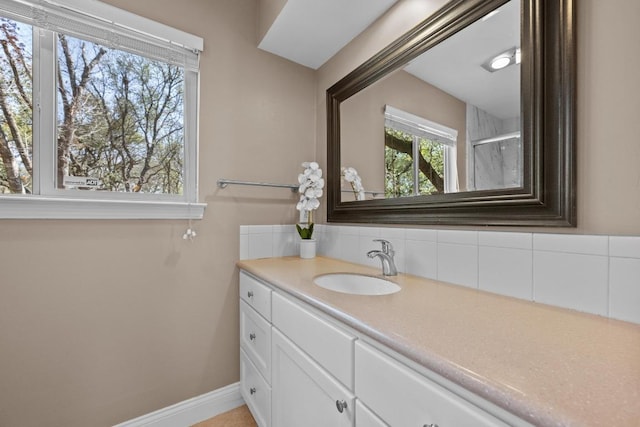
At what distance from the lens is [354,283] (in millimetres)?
1315

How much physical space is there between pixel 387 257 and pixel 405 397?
71 cm

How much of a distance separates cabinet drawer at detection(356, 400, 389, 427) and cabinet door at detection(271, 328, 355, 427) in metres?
0.02

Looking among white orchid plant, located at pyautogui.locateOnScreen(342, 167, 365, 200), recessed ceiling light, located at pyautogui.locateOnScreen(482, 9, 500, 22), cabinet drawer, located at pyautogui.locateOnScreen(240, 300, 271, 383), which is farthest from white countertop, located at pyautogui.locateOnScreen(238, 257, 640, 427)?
recessed ceiling light, located at pyautogui.locateOnScreen(482, 9, 500, 22)

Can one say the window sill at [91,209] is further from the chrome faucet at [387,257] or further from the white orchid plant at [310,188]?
the chrome faucet at [387,257]

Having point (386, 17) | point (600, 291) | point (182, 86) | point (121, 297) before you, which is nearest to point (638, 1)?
point (600, 291)

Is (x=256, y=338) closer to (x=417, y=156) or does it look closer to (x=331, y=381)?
(x=331, y=381)

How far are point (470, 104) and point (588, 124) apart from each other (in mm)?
386

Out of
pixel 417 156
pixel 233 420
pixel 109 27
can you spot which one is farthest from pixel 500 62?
pixel 233 420

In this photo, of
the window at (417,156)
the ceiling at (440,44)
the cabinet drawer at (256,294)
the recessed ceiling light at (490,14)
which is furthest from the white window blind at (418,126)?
the cabinet drawer at (256,294)

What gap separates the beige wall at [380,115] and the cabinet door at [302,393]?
34.4 inches

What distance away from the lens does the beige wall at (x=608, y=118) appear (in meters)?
0.70

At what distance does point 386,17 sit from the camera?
1379mm

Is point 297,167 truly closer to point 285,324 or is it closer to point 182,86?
point 182,86

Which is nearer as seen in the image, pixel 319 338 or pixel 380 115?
pixel 319 338
